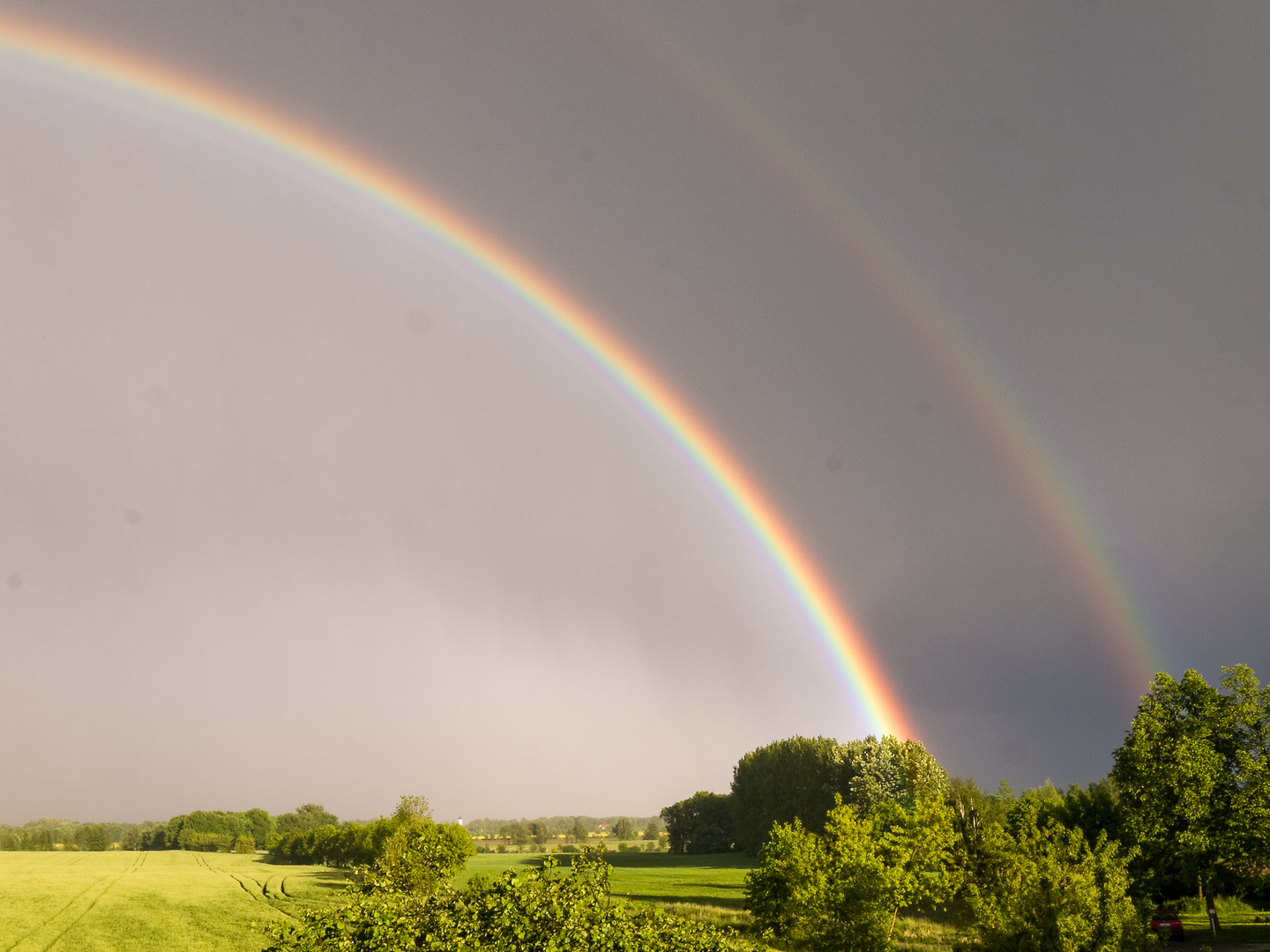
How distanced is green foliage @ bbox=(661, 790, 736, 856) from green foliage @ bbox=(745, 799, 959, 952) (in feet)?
381

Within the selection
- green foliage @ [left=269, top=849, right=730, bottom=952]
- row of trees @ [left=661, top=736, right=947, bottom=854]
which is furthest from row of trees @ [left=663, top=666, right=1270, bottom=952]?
row of trees @ [left=661, top=736, right=947, bottom=854]

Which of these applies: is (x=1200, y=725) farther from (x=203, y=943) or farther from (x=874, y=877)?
(x=203, y=943)

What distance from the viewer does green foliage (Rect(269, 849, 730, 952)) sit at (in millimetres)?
11273

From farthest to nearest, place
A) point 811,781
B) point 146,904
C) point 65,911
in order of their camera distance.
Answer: point 811,781 < point 146,904 < point 65,911

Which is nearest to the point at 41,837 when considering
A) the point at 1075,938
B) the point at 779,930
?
the point at 779,930

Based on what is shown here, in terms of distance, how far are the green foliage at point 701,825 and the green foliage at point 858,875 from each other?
116142 millimetres

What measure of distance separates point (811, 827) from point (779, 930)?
72.1m

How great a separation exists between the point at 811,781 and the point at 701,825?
45.6 metres

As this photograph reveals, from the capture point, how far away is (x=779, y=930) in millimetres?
39844

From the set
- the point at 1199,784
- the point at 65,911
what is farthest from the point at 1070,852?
the point at 65,911

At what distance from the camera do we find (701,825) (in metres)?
149

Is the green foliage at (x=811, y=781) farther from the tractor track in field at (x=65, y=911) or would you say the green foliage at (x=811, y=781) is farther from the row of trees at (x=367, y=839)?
the tractor track in field at (x=65, y=911)

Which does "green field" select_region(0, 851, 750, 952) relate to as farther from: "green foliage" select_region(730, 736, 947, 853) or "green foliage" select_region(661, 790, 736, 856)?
"green foliage" select_region(661, 790, 736, 856)

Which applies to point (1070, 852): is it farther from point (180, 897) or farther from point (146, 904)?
point (180, 897)
